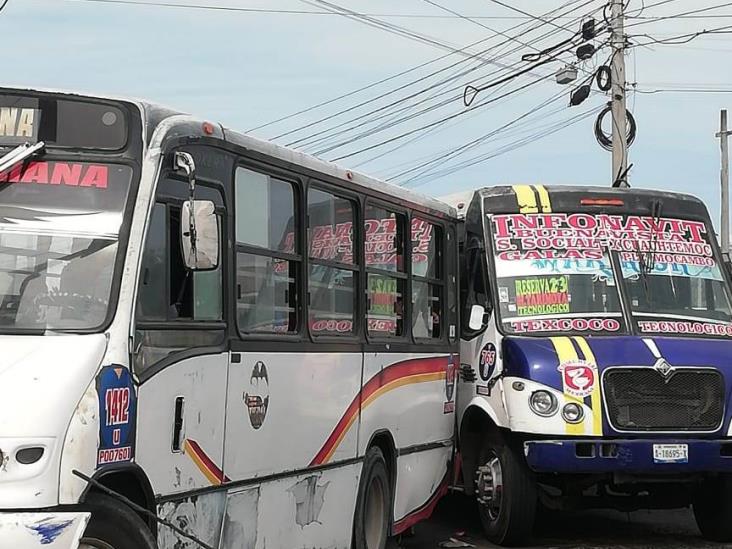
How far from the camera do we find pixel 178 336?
19.4 feet

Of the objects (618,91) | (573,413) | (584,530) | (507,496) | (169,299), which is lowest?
(584,530)

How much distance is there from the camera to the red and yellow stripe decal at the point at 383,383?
793 cm

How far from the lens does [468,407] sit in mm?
10672

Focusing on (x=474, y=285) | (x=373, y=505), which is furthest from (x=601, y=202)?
(x=373, y=505)

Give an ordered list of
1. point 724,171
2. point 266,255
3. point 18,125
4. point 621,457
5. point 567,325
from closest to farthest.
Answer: point 18,125 < point 266,255 < point 621,457 < point 567,325 < point 724,171

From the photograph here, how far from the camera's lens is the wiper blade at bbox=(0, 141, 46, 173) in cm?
554

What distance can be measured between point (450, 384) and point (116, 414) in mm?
5692

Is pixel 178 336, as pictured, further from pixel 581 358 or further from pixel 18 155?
pixel 581 358

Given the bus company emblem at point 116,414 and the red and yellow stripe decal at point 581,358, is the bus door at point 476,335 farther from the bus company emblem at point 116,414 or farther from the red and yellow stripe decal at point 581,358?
the bus company emblem at point 116,414

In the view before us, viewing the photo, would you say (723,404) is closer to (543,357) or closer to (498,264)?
(543,357)

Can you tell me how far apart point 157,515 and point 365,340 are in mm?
3219

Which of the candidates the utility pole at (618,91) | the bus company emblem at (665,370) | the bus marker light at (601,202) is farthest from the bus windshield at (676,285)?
the utility pole at (618,91)

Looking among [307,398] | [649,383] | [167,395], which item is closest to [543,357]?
[649,383]

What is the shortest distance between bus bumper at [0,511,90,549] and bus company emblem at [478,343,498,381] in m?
5.87
